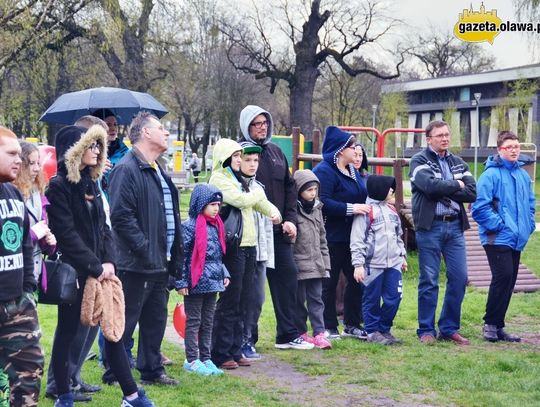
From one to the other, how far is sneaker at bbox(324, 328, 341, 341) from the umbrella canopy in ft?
8.92

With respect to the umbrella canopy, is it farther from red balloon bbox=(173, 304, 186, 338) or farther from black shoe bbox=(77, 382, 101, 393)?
black shoe bbox=(77, 382, 101, 393)

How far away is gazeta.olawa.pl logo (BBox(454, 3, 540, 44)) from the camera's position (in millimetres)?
23750

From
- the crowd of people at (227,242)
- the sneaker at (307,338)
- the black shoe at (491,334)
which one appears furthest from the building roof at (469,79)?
the sneaker at (307,338)

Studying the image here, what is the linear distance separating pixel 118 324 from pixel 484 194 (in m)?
4.28

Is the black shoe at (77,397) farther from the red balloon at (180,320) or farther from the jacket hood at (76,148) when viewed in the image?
the jacket hood at (76,148)

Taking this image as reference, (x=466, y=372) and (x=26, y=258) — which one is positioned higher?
(x=26, y=258)

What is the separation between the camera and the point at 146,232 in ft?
20.1

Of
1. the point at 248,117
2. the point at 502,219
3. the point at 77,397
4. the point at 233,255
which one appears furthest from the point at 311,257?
the point at 77,397

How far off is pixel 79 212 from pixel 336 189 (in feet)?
11.7

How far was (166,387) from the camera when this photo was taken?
645cm

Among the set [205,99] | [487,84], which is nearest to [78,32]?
[205,99]

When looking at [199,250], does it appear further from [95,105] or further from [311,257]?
[95,105]

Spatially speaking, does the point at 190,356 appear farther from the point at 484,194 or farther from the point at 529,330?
the point at 529,330

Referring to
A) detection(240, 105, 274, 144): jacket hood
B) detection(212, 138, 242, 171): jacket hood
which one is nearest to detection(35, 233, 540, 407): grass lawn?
detection(212, 138, 242, 171): jacket hood
